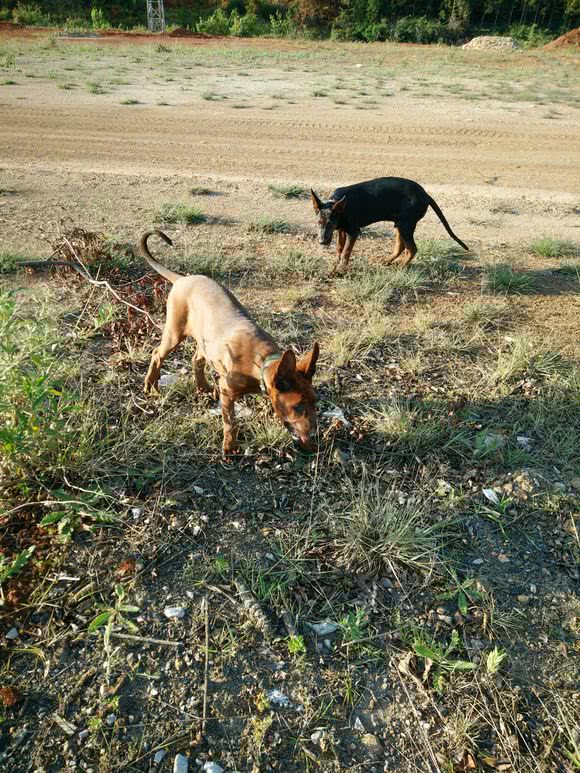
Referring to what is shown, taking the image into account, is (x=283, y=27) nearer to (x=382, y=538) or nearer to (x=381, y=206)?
(x=381, y=206)

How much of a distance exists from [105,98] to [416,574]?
16657 millimetres

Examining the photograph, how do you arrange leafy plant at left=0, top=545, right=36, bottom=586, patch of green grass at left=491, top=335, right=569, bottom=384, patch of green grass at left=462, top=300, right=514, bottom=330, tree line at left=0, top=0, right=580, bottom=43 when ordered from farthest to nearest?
1. tree line at left=0, top=0, right=580, bottom=43
2. patch of green grass at left=462, top=300, right=514, bottom=330
3. patch of green grass at left=491, top=335, right=569, bottom=384
4. leafy plant at left=0, top=545, right=36, bottom=586

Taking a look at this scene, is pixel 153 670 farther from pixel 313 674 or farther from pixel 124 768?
pixel 313 674

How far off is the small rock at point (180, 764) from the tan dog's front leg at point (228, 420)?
1.78 m

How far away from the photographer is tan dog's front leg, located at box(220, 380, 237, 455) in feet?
11.3

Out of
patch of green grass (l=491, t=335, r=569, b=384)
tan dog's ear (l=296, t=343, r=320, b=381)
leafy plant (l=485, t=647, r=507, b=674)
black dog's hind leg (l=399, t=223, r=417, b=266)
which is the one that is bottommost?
leafy plant (l=485, t=647, r=507, b=674)

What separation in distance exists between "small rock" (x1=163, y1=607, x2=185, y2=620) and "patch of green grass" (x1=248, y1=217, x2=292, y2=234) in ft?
19.8

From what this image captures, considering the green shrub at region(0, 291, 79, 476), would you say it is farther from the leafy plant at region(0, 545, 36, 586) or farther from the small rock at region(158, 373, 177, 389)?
the small rock at region(158, 373, 177, 389)

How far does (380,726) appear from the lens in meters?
2.34

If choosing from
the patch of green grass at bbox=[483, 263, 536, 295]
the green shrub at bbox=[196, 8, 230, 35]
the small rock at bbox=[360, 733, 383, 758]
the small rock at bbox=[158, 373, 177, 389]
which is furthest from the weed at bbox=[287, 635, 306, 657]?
the green shrub at bbox=[196, 8, 230, 35]

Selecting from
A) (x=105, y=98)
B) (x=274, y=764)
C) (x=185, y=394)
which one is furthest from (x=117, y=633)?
(x=105, y=98)

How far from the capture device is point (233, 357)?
3.32 m

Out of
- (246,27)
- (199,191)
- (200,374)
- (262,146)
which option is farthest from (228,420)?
(246,27)

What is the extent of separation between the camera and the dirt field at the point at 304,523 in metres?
2.32
